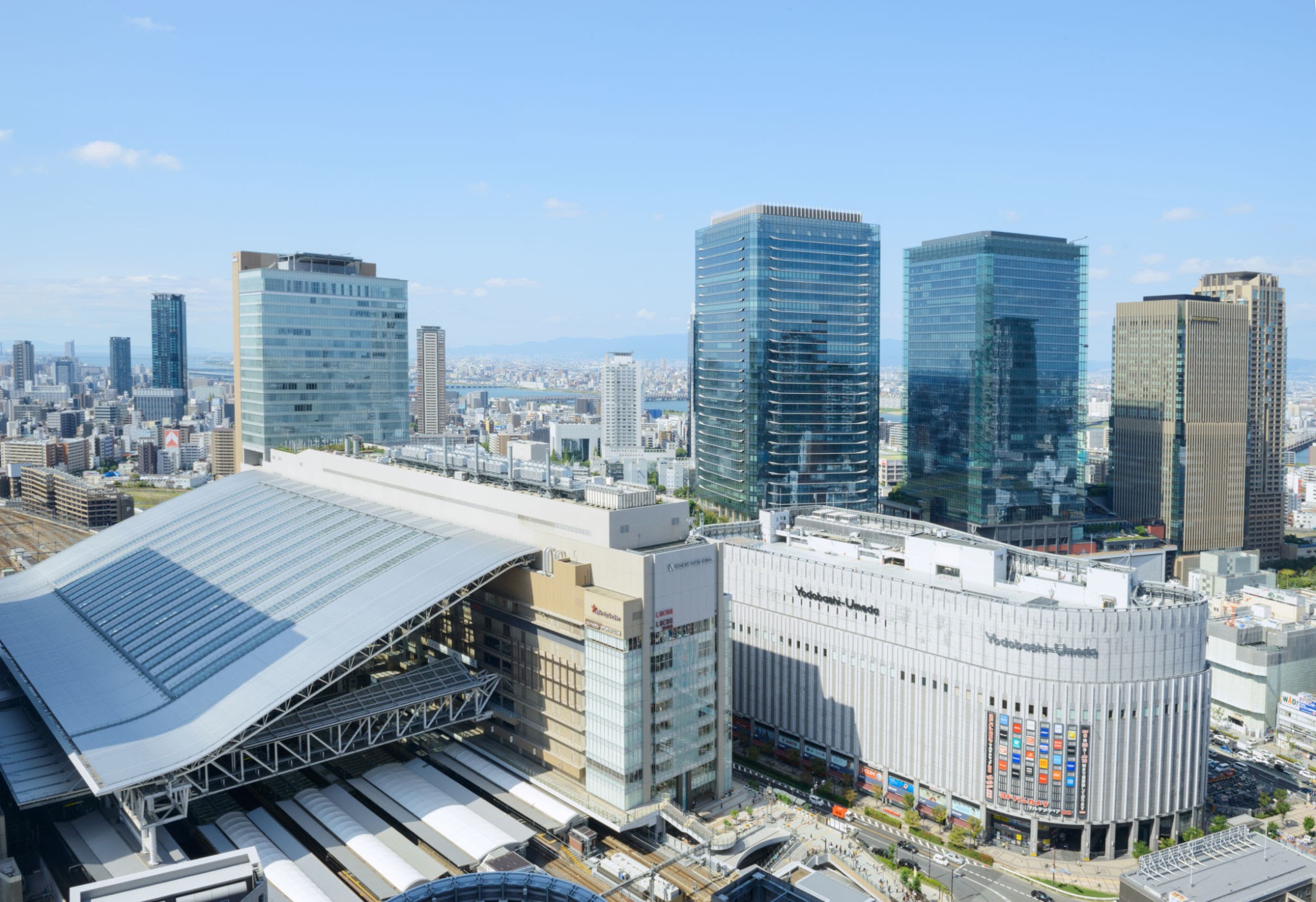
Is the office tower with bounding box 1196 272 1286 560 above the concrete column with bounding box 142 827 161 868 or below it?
above

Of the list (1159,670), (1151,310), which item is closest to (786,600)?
(1159,670)

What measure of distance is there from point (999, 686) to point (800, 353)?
63441 mm

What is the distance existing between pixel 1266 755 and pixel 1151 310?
75579 millimetres

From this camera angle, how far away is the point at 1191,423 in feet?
410

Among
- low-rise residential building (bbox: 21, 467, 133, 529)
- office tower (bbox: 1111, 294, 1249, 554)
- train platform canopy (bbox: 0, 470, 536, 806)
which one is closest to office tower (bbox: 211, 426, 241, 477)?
low-rise residential building (bbox: 21, 467, 133, 529)

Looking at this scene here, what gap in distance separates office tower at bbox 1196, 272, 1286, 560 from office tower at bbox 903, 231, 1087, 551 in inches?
1225

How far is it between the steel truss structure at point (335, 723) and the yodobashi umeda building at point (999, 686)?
2034cm

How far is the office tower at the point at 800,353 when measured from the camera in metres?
109

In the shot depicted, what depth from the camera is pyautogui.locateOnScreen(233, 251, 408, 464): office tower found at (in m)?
98.4

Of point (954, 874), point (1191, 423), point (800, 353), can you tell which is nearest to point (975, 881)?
point (954, 874)

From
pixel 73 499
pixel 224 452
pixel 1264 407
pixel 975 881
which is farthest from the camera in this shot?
pixel 224 452

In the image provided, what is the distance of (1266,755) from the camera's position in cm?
→ 6812

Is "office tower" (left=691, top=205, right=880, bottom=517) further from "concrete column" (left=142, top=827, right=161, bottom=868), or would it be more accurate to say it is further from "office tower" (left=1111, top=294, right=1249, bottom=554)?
"concrete column" (left=142, top=827, right=161, bottom=868)

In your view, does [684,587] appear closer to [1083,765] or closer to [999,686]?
[999,686]
